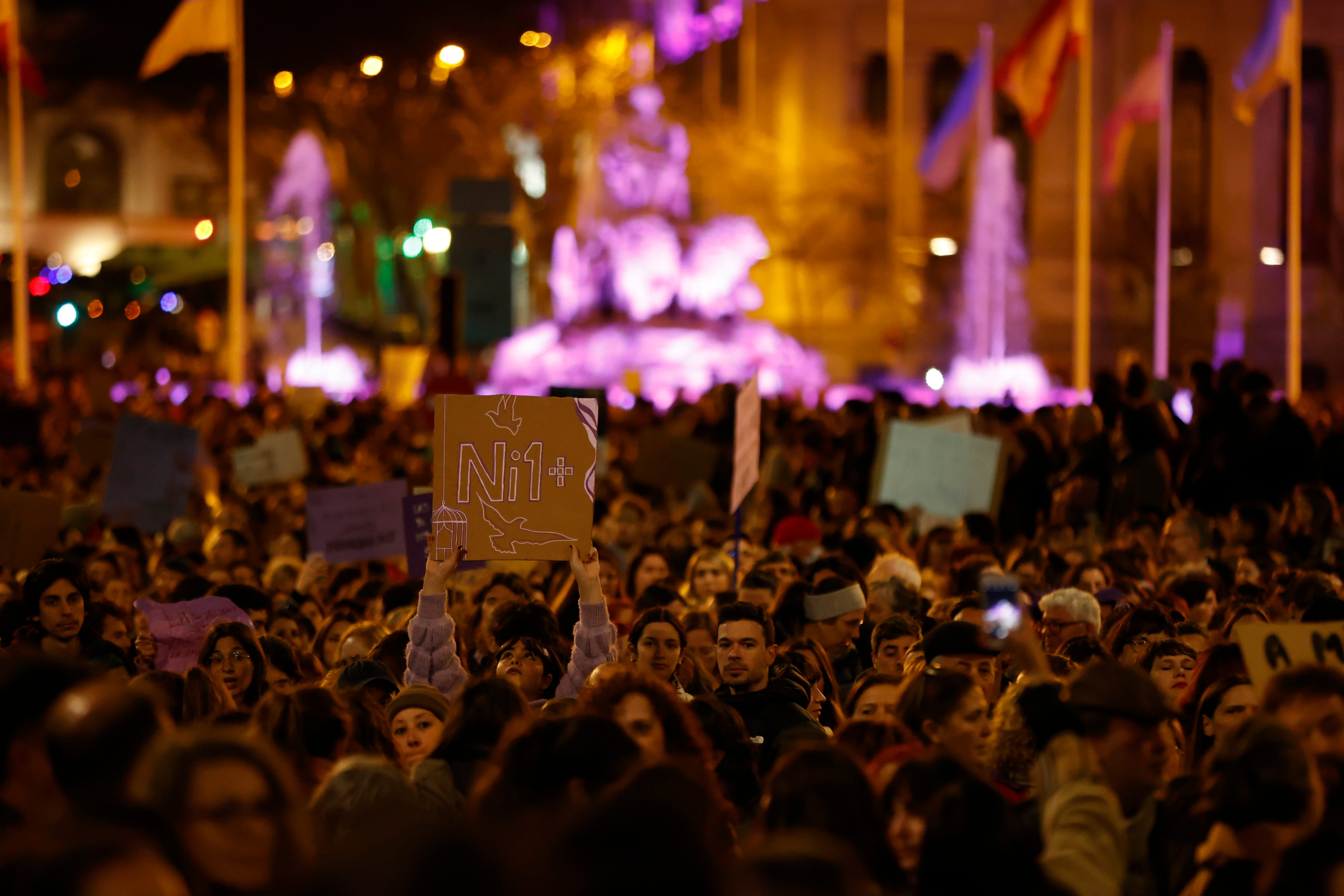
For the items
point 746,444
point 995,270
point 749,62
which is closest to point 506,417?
point 746,444

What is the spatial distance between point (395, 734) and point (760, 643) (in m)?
1.53

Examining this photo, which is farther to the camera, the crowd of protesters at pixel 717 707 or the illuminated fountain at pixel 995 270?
the illuminated fountain at pixel 995 270

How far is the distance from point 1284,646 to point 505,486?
3133 millimetres

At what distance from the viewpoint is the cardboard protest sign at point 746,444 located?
440 inches

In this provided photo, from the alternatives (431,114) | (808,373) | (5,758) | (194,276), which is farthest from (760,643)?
(194,276)

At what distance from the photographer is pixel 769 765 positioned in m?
6.63

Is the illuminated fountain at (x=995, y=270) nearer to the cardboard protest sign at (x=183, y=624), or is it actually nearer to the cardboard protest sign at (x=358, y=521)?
the cardboard protest sign at (x=358, y=521)

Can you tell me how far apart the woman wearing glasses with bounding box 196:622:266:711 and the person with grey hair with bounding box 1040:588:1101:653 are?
3.39m

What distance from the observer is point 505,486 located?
770 cm

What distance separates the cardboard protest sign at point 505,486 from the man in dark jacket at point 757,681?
2.44 feet

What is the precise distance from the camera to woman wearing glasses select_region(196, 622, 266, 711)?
7258mm

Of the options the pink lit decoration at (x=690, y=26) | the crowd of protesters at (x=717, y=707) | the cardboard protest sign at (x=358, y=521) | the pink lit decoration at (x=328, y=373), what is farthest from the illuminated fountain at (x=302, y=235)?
the cardboard protest sign at (x=358, y=521)

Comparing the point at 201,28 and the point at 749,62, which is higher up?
the point at 749,62

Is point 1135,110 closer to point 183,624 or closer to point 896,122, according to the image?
point 896,122
